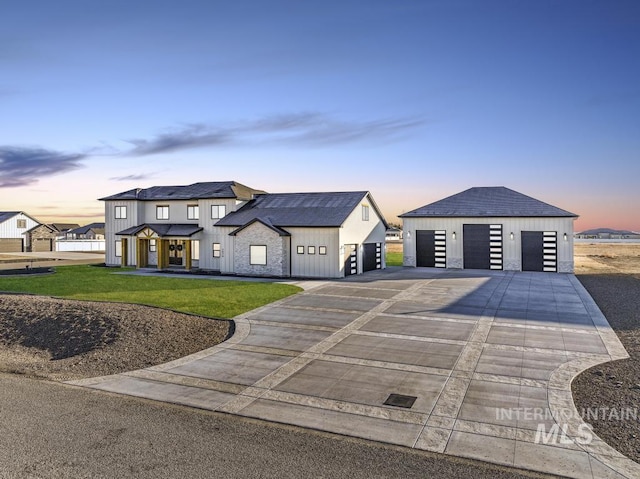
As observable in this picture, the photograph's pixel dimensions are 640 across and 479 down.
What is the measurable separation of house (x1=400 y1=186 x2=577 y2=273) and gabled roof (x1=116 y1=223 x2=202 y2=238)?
1646cm

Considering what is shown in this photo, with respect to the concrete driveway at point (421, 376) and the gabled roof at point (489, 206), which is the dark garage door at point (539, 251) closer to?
the gabled roof at point (489, 206)

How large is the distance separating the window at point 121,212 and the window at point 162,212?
296cm

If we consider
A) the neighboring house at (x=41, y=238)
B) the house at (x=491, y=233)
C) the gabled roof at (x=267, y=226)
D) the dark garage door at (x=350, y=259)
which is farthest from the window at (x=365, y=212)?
the neighboring house at (x=41, y=238)

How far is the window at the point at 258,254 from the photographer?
30.1 meters

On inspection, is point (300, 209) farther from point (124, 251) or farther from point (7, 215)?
point (7, 215)

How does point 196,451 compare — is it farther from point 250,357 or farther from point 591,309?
point 591,309

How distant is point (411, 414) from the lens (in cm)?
825

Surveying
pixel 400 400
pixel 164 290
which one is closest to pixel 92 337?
pixel 164 290

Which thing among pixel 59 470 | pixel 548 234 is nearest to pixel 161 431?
pixel 59 470

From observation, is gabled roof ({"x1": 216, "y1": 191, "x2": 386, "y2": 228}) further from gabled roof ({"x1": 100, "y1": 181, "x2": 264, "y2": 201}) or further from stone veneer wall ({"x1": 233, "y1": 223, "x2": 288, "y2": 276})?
gabled roof ({"x1": 100, "y1": 181, "x2": 264, "y2": 201})

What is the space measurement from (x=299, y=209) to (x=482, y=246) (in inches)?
557

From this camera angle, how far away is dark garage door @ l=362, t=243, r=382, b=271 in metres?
33.1

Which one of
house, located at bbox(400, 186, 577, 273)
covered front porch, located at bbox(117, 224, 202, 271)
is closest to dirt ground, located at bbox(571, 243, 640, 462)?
house, located at bbox(400, 186, 577, 273)

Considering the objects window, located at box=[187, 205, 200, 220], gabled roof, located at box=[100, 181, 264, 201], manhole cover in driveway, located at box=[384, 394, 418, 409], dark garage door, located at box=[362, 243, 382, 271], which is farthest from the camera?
window, located at box=[187, 205, 200, 220]
